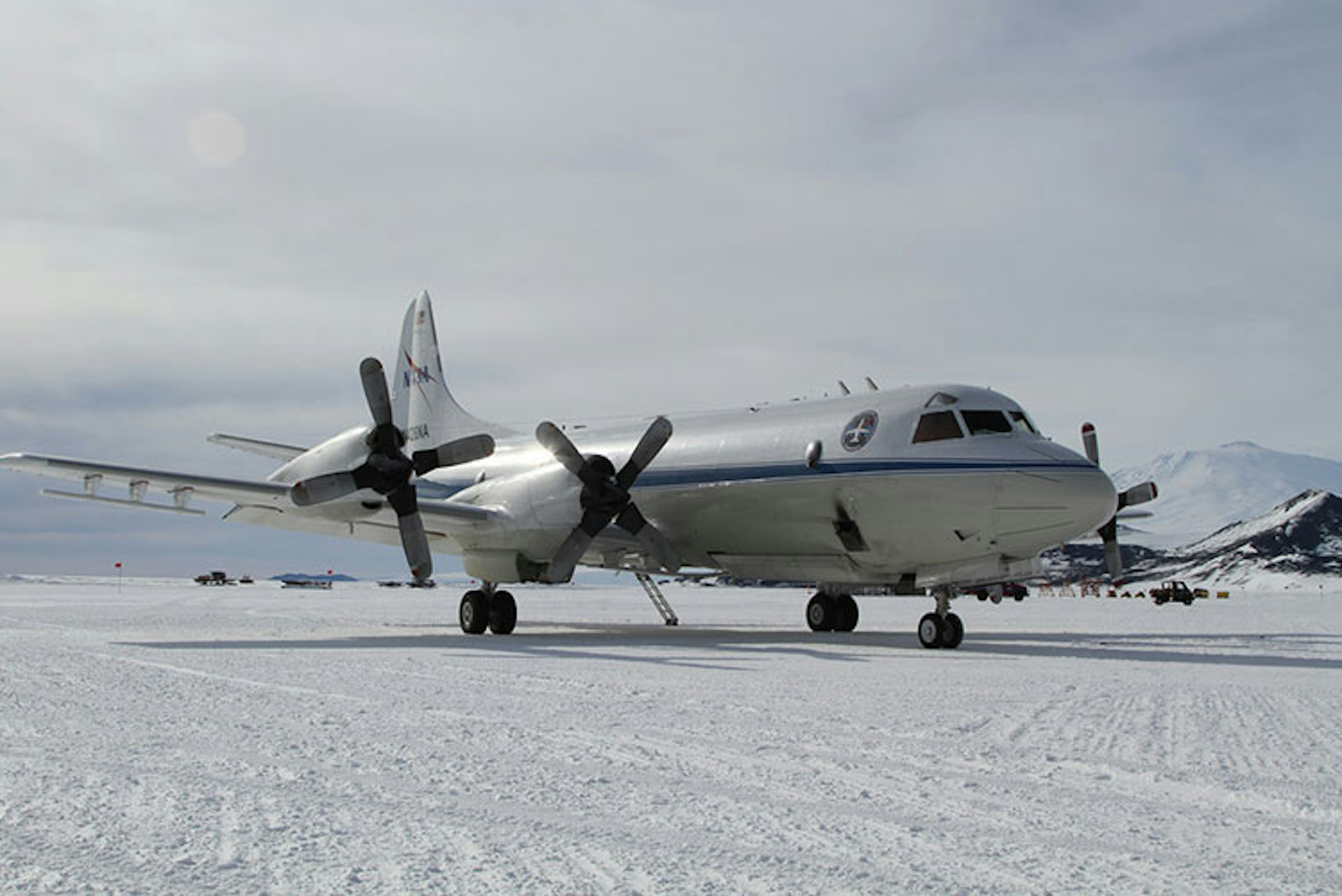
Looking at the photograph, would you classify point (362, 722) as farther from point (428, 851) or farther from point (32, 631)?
point (32, 631)

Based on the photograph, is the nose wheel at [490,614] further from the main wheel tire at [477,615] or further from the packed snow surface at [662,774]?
the packed snow surface at [662,774]

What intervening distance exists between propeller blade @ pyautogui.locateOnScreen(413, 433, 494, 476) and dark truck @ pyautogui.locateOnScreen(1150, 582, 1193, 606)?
4040 cm

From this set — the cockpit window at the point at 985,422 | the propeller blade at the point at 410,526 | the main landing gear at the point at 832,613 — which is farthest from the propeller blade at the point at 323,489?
the cockpit window at the point at 985,422

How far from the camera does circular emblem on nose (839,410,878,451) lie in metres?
18.6

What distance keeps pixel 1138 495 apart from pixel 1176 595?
37.1 m

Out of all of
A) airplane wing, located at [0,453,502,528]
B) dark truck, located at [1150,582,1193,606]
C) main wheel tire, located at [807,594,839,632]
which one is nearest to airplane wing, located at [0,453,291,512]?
airplane wing, located at [0,453,502,528]

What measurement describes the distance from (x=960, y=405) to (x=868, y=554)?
2847mm

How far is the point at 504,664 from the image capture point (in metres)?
14.1

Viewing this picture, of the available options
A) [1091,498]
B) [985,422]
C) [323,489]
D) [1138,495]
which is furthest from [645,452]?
[1138,495]

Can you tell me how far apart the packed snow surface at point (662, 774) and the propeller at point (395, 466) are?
14.2 feet

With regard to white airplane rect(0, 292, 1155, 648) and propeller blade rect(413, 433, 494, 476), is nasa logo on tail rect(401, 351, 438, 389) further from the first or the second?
propeller blade rect(413, 433, 494, 476)

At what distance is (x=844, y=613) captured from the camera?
23672 millimetres

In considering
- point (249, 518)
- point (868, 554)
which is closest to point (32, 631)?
point (249, 518)

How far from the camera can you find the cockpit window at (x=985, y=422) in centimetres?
1770
